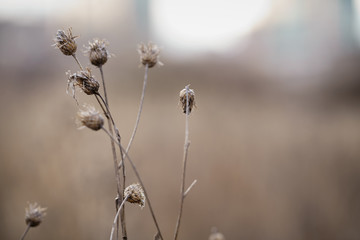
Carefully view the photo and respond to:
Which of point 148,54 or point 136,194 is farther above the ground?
point 148,54

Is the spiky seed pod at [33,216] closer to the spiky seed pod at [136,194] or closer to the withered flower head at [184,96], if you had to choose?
the spiky seed pod at [136,194]

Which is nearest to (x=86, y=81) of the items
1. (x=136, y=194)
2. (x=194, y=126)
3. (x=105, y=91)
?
(x=105, y=91)

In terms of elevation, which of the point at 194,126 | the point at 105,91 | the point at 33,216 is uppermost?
the point at 194,126

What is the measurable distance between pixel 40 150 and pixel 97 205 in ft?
1.42

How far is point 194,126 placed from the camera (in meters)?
2.08

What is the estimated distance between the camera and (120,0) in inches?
93.4

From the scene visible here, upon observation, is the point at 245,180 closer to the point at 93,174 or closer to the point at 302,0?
the point at 93,174

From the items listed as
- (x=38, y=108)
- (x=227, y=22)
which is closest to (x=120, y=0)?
(x=227, y=22)

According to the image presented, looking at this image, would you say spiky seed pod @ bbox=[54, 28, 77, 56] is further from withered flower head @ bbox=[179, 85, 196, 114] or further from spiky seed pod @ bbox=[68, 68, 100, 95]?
withered flower head @ bbox=[179, 85, 196, 114]

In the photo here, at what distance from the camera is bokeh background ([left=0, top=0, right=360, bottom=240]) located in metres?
1.84

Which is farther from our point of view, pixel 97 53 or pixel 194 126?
pixel 194 126

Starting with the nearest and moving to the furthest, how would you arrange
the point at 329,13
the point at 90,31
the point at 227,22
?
the point at 90,31, the point at 227,22, the point at 329,13

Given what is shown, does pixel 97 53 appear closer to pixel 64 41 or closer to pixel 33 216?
pixel 64 41

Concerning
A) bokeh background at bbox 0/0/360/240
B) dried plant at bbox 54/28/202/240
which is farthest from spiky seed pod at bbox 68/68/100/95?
bokeh background at bbox 0/0/360/240
